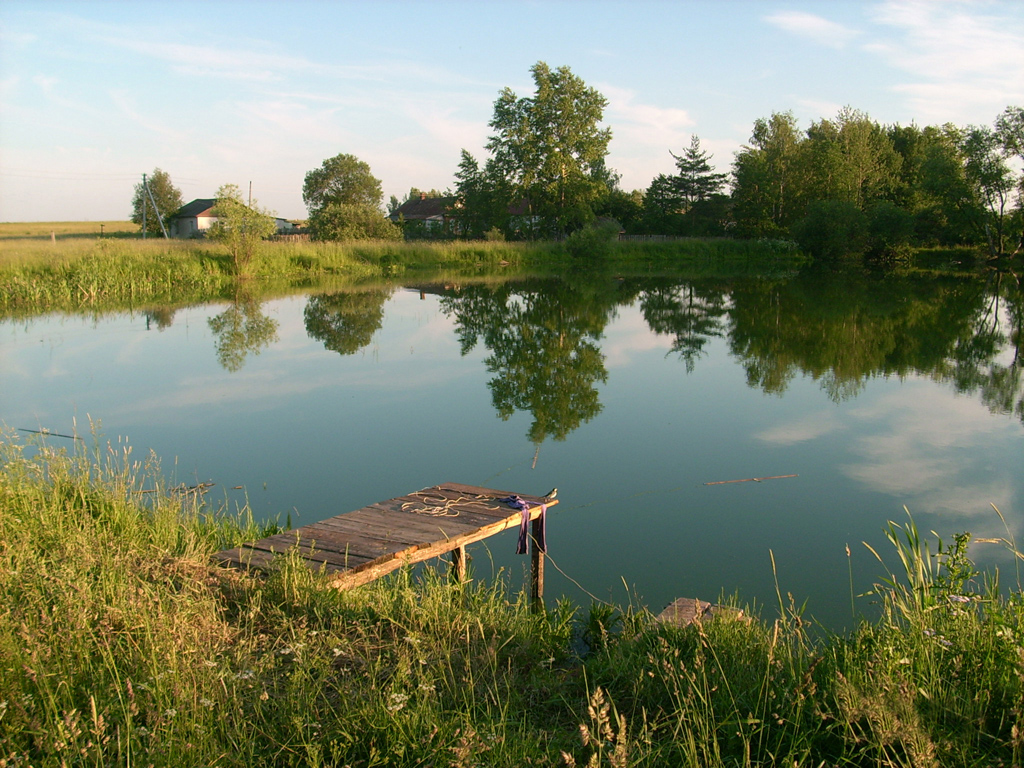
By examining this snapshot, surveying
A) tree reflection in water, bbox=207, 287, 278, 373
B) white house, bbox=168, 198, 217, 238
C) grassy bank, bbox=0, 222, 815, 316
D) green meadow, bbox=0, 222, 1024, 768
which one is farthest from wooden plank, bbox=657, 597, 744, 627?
white house, bbox=168, 198, 217, 238

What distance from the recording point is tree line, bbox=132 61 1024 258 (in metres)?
41.8

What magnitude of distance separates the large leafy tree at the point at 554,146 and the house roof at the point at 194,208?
110 ft

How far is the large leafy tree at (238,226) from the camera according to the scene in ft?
88.9

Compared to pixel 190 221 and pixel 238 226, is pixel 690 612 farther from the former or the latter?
pixel 190 221

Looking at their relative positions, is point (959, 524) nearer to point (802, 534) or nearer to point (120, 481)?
point (802, 534)


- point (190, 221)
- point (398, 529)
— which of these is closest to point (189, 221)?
point (190, 221)

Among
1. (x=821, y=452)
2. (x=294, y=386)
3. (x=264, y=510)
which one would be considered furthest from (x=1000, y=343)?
(x=264, y=510)

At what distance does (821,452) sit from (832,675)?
565 centimetres

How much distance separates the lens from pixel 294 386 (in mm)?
11406

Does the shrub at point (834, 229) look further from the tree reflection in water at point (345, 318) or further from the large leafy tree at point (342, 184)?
the large leafy tree at point (342, 184)

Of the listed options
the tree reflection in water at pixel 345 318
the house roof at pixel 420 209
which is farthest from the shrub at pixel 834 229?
the house roof at pixel 420 209

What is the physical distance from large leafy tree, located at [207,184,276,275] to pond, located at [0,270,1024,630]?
8778 millimetres

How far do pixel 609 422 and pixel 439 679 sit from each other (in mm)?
6409

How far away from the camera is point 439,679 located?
3121 mm
